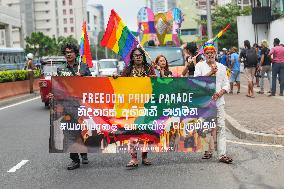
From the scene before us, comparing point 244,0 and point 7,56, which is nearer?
point 7,56

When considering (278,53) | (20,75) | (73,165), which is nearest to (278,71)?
(278,53)

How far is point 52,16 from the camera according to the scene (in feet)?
520

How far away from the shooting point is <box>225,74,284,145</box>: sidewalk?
373 inches

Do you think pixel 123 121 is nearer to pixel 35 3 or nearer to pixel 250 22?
pixel 250 22

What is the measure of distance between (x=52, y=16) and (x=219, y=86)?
155 metres

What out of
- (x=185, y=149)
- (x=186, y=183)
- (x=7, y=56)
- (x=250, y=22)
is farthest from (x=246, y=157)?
(x=7, y=56)

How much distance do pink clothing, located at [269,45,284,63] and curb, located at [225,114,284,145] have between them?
6.62 meters

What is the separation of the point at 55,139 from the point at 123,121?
1014 mm

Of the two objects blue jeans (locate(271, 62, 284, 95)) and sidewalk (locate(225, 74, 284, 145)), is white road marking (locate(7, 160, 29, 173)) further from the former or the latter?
blue jeans (locate(271, 62, 284, 95))

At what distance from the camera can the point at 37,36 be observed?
88.3 metres

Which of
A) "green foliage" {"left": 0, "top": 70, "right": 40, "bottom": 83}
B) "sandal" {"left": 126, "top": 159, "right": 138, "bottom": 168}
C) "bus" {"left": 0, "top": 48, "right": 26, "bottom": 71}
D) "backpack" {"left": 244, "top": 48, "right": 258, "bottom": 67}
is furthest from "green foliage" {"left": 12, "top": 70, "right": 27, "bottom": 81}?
"sandal" {"left": 126, "top": 159, "right": 138, "bottom": 168}

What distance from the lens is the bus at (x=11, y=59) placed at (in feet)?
141

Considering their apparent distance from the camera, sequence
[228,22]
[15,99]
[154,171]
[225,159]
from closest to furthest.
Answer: [154,171], [225,159], [15,99], [228,22]

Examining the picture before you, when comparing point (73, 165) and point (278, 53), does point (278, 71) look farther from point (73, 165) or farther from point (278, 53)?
point (73, 165)
